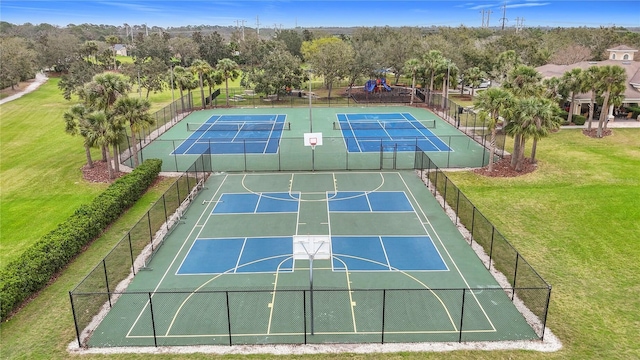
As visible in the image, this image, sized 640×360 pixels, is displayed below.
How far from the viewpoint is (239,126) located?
42.3m

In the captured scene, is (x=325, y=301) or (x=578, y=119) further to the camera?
(x=578, y=119)

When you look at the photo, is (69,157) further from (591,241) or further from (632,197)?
(632,197)

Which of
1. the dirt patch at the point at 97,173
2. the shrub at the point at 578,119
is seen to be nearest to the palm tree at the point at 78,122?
the dirt patch at the point at 97,173

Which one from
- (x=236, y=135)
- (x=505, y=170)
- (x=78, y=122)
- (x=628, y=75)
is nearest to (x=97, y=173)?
(x=78, y=122)

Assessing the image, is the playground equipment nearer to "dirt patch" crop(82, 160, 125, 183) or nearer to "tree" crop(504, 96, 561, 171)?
"tree" crop(504, 96, 561, 171)

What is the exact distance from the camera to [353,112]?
49375mm

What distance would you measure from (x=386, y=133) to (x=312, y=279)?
26370 mm

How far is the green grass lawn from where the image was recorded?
13.4 m

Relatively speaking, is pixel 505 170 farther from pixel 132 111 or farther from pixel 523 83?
pixel 132 111

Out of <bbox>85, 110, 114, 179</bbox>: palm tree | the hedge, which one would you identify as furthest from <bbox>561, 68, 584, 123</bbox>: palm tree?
<bbox>85, 110, 114, 179</bbox>: palm tree

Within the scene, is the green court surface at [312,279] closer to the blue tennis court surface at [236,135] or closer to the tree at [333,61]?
the blue tennis court surface at [236,135]

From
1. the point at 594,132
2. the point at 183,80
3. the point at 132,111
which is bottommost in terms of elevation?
the point at 594,132

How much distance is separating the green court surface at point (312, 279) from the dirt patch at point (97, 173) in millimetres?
6318

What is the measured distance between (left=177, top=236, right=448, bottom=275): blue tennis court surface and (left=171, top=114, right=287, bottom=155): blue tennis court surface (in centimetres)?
1163
